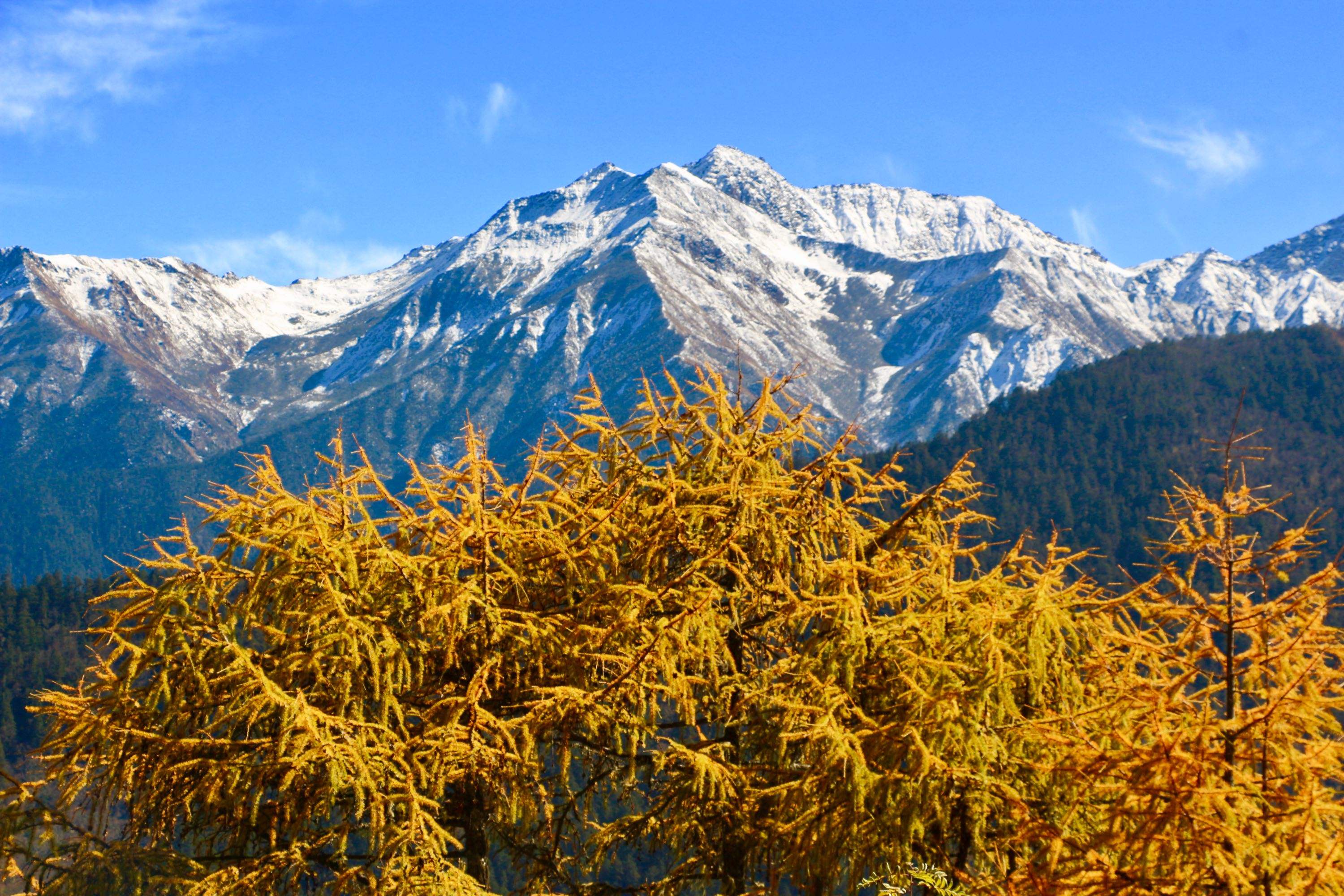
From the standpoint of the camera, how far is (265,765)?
757cm

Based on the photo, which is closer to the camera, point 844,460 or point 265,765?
point 265,765

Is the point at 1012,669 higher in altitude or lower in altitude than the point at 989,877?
higher

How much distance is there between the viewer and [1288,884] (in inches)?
206

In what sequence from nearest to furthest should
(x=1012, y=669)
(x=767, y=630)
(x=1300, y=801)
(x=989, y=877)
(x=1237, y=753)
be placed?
(x=1300, y=801) → (x=1237, y=753) → (x=989, y=877) → (x=1012, y=669) → (x=767, y=630)

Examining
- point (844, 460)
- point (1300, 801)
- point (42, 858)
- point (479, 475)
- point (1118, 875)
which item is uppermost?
point (844, 460)

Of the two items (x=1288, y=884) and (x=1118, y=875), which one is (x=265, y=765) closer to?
(x=1118, y=875)

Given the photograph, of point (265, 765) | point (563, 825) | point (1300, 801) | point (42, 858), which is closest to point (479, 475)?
point (265, 765)

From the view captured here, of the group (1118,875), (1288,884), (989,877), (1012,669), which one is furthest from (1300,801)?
(1012,669)

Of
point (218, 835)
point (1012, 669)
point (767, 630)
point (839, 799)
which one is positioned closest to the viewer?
point (839, 799)

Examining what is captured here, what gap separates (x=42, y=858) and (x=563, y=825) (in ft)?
14.1

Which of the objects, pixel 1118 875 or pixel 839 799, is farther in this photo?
pixel 839 799

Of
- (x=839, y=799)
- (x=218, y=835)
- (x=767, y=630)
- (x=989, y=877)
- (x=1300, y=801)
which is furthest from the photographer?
(x=767, y=630)

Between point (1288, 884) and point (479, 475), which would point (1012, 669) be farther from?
point (479, 475)

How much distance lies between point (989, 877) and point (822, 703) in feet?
5.58
